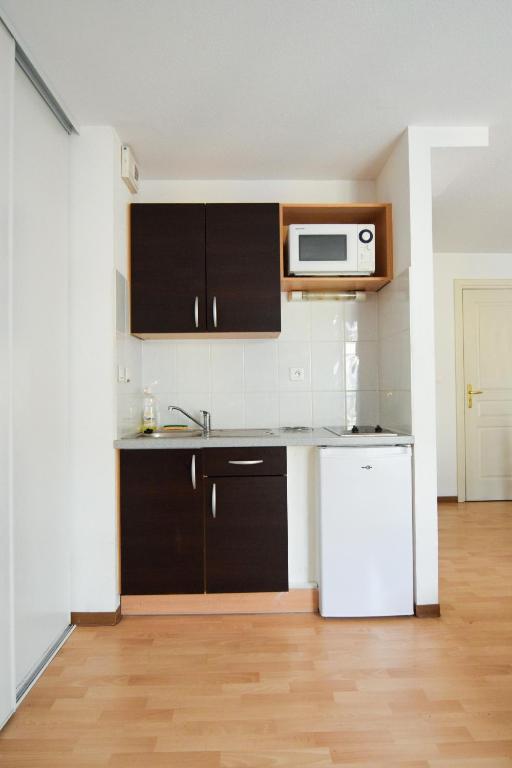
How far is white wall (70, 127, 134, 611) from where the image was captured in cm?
250

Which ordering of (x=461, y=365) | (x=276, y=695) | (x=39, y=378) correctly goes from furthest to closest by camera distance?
(x=461, y=365) → (x=39, y=378) → (x=276, y=695)

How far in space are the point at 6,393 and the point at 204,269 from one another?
4.59ft

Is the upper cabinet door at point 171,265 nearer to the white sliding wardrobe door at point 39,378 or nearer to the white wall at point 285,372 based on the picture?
the white wall at point 285,372

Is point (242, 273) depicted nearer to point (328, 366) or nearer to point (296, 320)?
point (296, 320)

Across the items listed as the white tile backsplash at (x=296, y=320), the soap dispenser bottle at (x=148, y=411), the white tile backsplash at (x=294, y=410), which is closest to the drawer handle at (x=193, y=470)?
the soap dispenser bottle at (x=148, y=411)

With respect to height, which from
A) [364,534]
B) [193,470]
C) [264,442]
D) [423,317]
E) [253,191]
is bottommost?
[364,534]

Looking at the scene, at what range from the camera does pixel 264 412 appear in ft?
10.5

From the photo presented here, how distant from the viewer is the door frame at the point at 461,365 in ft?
16.3

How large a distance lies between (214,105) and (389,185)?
113 cm

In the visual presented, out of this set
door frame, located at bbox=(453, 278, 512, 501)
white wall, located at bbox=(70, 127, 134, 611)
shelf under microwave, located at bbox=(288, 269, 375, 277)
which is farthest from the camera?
door frame, located at bbox=(453, 278, 512, 501)

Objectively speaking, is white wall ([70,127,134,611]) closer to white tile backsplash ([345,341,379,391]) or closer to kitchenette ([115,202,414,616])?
kitchenette ([115,202,414,616])

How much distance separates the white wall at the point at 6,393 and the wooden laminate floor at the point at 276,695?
0.21 metres

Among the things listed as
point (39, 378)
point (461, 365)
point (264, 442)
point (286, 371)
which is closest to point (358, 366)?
point (286, 371)

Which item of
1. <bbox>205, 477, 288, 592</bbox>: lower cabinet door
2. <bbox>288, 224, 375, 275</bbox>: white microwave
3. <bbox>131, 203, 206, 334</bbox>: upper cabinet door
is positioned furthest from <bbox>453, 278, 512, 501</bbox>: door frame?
<bbox>131, 203, 206, 334</bbox>: upper cabinet door
